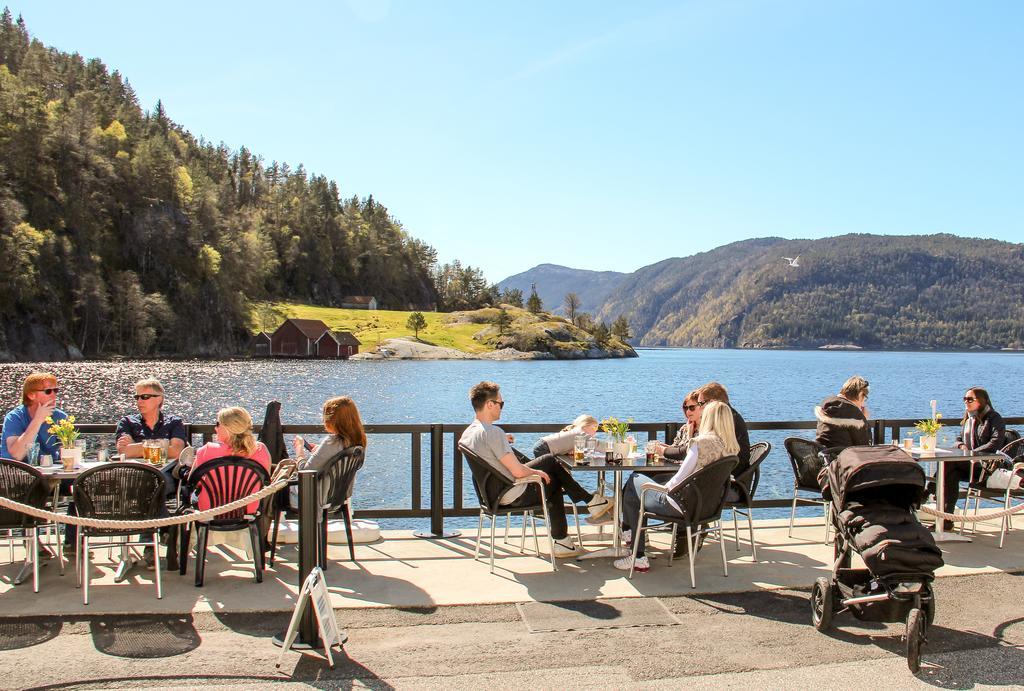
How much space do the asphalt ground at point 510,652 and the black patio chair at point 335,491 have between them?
110cm

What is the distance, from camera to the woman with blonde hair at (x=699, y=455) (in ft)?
20.5

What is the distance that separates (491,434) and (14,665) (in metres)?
3.65

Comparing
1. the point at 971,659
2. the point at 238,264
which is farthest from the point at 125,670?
the point at 238,264

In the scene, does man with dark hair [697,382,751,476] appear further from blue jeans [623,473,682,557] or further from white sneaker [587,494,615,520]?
white sneaker [587,494,615,520]

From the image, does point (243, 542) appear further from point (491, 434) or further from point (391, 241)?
point (391, 241)

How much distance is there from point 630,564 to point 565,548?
0.72 metres

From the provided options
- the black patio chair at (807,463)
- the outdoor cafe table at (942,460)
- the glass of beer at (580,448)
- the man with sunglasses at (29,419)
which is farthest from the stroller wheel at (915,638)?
the man with sunglasses at (29,419)

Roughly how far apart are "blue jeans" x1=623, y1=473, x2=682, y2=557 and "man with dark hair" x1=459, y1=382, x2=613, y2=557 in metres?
0.46

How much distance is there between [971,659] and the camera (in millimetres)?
4809

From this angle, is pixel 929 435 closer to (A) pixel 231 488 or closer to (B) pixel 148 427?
(A) pixel 231 488

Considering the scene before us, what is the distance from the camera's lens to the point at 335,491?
22.3ft

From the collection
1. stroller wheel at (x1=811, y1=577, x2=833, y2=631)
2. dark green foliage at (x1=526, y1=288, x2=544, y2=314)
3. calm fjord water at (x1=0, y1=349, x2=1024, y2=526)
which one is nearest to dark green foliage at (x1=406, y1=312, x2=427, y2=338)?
calm fjord water at (x1=0, y1=349, x2=1024, y2=526)

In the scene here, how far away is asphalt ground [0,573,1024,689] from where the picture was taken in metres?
4.49

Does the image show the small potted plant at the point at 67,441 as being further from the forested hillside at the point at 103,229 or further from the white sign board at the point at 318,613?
the forested hillside at the point at 103,229
